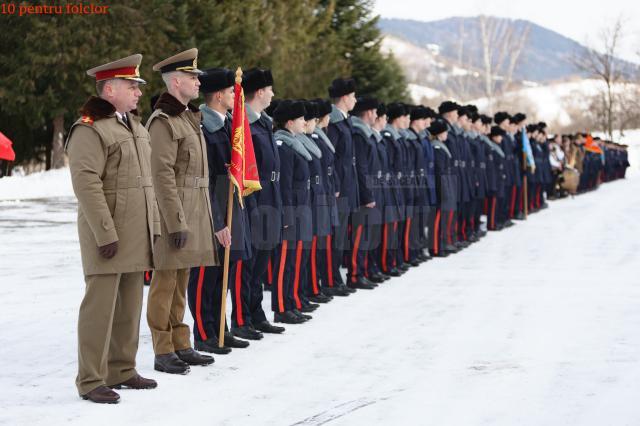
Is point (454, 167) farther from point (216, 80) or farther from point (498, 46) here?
point (498, 46)

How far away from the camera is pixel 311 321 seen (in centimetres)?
880

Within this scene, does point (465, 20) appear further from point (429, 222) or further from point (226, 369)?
point (226, 369)

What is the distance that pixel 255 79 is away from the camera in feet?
26.4

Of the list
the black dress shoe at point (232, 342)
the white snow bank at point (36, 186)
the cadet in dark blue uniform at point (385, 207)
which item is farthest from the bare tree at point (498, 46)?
the black dress shoe at point (232, 342)

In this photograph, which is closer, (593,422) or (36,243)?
(593,422)

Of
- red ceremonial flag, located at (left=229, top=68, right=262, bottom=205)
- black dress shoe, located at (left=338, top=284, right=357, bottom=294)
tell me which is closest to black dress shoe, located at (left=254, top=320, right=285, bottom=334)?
red ceremonial flag, located at (left=229, top=68, right=262, bottom=205)

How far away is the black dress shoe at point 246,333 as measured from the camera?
7.88m

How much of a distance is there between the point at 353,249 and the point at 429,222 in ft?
10.1

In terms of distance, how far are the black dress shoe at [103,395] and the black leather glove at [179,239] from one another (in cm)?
106

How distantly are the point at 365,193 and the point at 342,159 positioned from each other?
57 centimetres

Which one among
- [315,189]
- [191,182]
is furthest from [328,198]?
[191,182]

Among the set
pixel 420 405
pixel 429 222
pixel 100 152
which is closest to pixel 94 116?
pixel 100 152

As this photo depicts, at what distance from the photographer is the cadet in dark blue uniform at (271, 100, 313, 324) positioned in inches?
348

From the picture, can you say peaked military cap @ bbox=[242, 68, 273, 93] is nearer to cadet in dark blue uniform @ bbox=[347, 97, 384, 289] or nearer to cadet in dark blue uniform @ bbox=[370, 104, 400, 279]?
cadet in dark blue uniform @ bbox=[347, 97, 384, 289]
